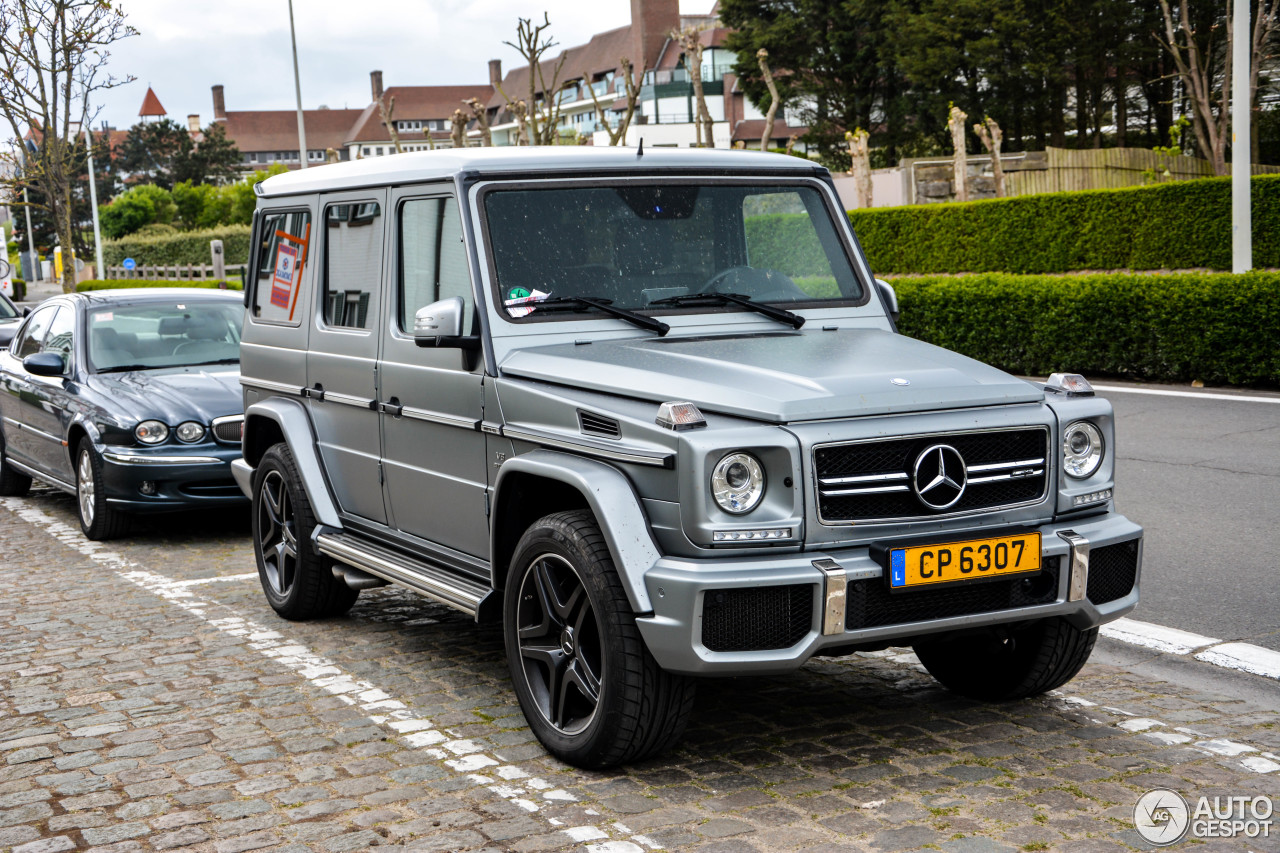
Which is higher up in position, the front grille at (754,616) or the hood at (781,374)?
the hood at (781,374)

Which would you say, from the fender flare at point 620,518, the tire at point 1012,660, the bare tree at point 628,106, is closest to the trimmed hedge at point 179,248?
the bare tree at point 628,106

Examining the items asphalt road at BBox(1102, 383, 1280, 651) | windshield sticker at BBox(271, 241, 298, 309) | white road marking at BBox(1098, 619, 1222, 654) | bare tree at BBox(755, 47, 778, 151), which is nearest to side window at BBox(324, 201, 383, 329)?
windshield sticker at BBox(271, 241, 298, 309)

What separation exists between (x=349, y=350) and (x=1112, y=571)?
3.41 meters

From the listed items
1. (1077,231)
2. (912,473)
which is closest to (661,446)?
(912,473)

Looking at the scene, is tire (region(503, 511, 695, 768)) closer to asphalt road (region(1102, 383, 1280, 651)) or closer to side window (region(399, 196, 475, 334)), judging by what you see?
side window (region(399, 196, 475, 334))

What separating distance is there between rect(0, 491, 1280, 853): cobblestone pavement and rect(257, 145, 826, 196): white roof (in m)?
2.12

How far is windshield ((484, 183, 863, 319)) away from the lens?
17.7ft

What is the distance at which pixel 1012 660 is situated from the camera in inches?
206

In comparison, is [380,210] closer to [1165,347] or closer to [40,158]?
[1165,347]

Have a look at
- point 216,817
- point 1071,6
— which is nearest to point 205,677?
point 216,817

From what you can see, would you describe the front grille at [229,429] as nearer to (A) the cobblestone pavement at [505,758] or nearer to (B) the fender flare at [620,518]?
(A) the cobblestone pavement at [505,758]

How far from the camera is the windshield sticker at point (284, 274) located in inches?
278

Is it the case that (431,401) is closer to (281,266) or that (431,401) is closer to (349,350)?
(349,350)

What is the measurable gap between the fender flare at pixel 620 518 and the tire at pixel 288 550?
2.58 m
